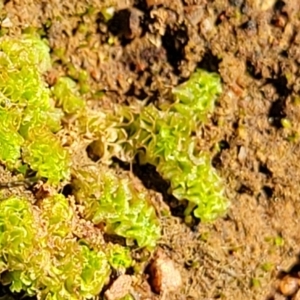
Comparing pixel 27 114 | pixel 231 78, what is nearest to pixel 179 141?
pixel 231 78

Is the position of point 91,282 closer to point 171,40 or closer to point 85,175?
point 85,175

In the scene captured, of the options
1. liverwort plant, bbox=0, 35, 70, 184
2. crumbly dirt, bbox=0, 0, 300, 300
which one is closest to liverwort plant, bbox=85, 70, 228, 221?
crumbly dirt, bbox=0, 0, 300, 300

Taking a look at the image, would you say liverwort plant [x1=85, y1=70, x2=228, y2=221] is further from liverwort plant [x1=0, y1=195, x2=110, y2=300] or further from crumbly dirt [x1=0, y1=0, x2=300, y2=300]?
liverwort plant [x1=0, y1=195, x2=110, y2=300]

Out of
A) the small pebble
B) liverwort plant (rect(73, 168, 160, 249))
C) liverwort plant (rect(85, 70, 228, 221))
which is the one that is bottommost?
the small pebble

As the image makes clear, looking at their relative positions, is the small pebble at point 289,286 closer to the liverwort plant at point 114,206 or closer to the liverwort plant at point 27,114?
the liverwort plant at point 114,206

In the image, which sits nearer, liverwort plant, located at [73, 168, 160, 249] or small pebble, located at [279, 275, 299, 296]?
liverwort plant, located at [73, 168, 160, 249]

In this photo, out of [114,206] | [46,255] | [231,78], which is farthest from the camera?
[231,78]

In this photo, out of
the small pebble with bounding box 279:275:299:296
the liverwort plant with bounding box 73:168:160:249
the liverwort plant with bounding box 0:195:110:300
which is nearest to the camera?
the liverwort plant with bounding box 0:195:110:300

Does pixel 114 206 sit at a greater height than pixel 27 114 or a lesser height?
lesser

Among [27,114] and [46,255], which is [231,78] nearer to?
[27,114]

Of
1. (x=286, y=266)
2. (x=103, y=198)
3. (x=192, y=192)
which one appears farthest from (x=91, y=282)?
(x=286, y=266)
